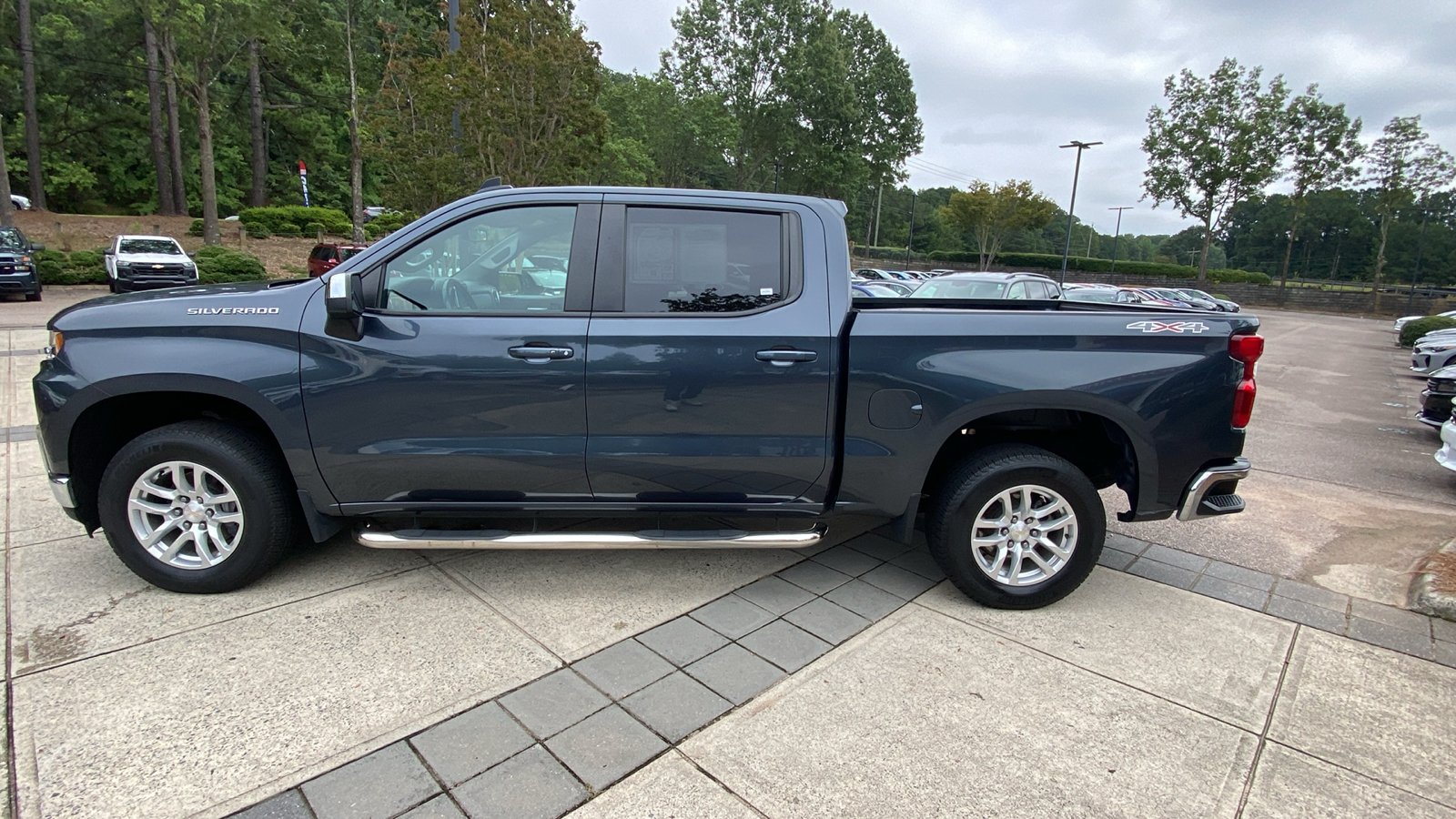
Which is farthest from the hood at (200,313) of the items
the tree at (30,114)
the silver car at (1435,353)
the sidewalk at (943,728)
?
the tree at (30,114)

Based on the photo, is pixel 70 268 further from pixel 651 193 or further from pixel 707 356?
pixel 707 356

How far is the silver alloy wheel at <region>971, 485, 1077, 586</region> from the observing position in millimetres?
3430

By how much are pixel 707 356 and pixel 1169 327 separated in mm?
2134

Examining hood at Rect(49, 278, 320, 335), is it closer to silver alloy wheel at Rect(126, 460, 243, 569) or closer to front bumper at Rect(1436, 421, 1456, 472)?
silver alloy wheel at Rect(126, 460, 243, 569)

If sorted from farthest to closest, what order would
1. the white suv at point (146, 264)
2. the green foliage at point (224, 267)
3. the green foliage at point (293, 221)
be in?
1. the green foliage at point (293, 221)
2. the green foliage at point (224, 267)
3. the white suv at point (146, 264)

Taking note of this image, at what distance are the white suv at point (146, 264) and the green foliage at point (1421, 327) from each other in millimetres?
31370

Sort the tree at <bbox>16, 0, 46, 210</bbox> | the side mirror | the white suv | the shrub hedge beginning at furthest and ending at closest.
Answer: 1. the tree at <bbox>16, 0, 46, 210</bbox>
2. the shrub hedge
3. the white suv
4. the side mirror

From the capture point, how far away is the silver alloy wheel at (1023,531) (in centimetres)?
343

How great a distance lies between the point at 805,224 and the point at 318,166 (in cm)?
4860

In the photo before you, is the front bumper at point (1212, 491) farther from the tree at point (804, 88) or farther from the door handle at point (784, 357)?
the tree at point (804, 88)

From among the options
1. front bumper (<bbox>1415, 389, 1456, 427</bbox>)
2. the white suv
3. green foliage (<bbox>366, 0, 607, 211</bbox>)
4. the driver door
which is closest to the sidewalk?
the driver door

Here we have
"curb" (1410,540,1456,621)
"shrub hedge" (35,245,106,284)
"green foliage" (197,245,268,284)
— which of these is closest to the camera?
"curb" (1410,540,1456,621)

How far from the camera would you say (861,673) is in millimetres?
2924

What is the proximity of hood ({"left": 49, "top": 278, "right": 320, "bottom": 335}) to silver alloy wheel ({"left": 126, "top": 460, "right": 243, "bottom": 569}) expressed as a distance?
63cm
